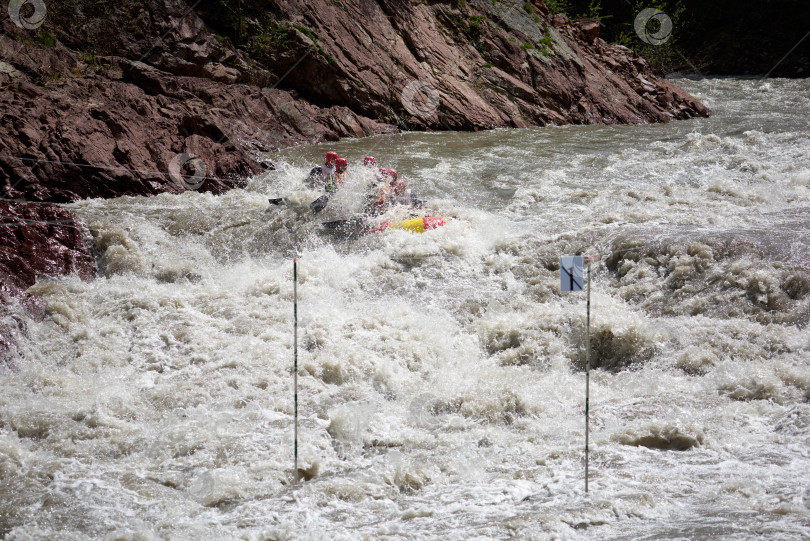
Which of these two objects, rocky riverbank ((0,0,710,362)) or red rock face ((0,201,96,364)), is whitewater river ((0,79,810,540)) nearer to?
red rock face ((0,201,96,364))

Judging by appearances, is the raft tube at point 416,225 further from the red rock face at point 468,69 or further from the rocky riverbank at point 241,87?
the red rock face at point 468,69

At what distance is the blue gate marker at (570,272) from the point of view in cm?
376

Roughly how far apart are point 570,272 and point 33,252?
5.01 m

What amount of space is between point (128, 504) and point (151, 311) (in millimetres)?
2545

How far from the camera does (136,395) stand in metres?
4.91

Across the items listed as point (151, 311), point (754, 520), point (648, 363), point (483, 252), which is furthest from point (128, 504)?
point (483, 252)

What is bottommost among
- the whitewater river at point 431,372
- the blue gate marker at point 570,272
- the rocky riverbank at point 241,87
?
the whitewater river at point 431,372

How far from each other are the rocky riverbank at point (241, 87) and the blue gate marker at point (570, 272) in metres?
4.15

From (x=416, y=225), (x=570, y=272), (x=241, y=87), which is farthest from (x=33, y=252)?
(x=241, y=87)

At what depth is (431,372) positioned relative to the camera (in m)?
5.47

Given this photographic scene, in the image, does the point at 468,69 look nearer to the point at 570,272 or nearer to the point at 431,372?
the point at 431,372

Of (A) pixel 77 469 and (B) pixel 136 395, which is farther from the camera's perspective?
(B) pixel 136 395

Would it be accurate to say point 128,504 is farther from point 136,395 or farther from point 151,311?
point 151,311

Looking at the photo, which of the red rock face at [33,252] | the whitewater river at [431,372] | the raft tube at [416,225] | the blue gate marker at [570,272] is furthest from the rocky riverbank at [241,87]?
the blue gate marker at [570,272]
